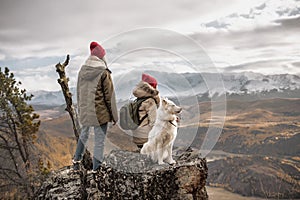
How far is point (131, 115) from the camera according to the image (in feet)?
19.1

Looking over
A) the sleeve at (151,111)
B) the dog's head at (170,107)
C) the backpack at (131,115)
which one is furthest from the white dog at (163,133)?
the backpack at (131,115)

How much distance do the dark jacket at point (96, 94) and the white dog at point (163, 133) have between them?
773 millimetres

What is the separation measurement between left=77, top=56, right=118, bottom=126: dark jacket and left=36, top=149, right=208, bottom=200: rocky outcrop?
34.0 inches

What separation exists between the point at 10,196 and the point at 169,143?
13.1 meters

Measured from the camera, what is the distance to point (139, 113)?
5.77m

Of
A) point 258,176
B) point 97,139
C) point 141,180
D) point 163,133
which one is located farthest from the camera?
point 258,176

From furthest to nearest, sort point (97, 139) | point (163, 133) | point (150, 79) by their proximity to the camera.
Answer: point (150, 79) → point (97, 139) → point (163, 133)

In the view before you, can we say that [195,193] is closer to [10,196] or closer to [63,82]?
[63,82]

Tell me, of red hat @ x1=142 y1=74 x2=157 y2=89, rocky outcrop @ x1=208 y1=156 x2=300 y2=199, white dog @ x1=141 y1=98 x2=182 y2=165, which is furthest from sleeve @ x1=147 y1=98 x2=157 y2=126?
rocky outcrop @ x1=208 y1=156 x2=300 y2=199

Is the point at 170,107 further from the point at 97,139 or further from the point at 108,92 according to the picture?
the point at 97,139

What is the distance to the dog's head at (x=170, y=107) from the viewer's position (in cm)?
505

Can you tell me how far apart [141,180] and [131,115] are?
3.97 feet

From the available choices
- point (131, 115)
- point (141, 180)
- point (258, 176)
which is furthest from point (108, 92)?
point (258, 176)

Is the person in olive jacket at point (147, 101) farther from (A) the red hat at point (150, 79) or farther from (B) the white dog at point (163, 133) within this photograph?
(B) the white dog at point (163, 133)
